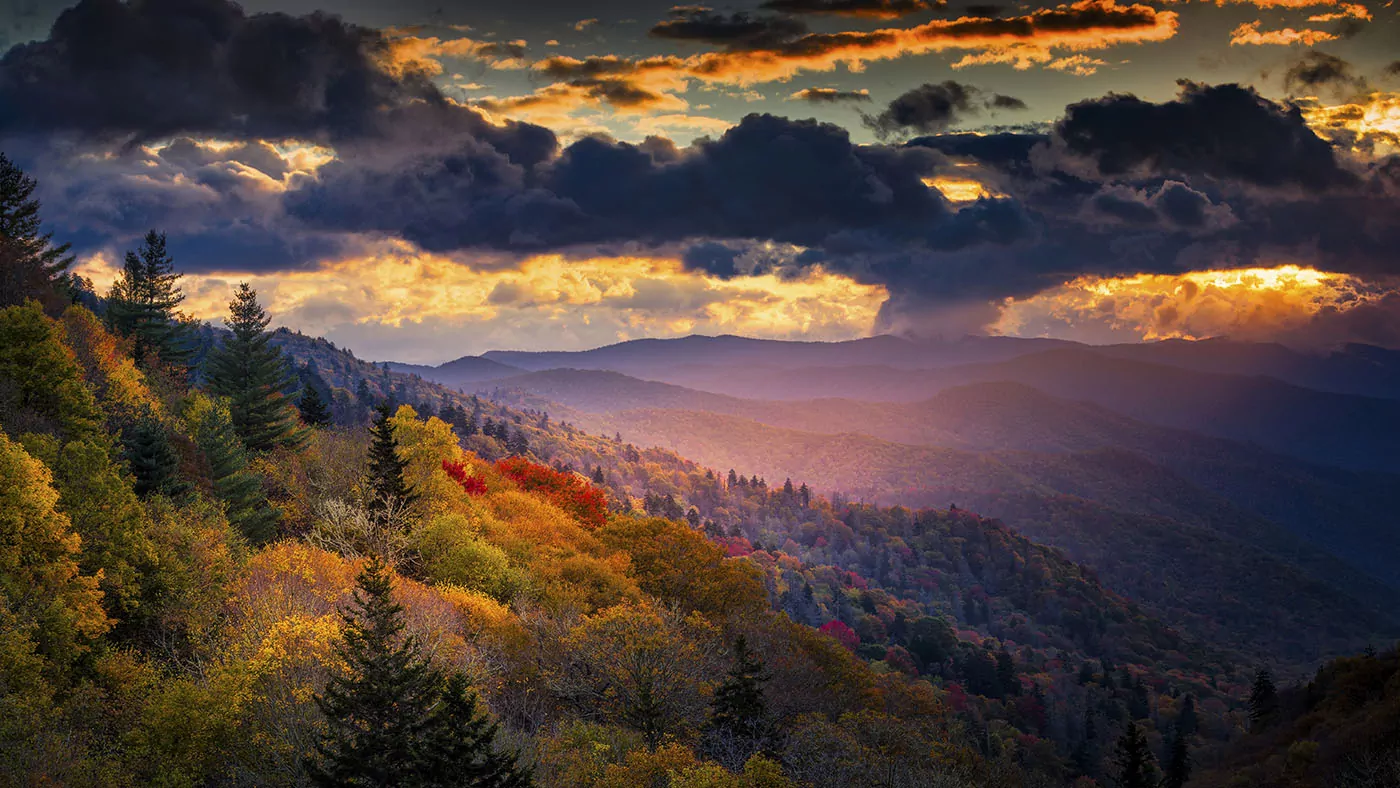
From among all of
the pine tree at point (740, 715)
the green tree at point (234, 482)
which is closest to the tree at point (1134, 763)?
the pine tree at point (740, 715)

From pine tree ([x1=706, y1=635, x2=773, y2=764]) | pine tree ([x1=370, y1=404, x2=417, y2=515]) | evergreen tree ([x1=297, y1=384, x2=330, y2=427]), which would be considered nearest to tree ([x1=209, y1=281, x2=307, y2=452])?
evergreen tree ([x1=297, y1=384, x2=330, y2=427])

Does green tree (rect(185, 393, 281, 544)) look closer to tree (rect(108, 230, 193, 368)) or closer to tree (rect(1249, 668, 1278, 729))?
tree (rect(108, 230, 193, 368))

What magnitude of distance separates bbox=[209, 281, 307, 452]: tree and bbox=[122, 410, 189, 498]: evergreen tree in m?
24.5

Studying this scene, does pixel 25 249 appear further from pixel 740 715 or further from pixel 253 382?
pixel 740 715

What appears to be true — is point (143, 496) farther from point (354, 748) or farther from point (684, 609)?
point (684, 609)

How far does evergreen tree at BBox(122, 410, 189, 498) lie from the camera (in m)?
46.0

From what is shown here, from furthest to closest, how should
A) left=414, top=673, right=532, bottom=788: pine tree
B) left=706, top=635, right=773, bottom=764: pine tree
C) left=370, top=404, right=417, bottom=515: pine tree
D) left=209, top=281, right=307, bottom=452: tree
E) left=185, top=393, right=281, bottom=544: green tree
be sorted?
left=209, top=281, right=307, bottom=452: tree < left=370, top=404, right=417, bottom=515: pine tree < left=185, top=393, right=281, bottom=544: green tree < left=706, top=635, right=773, bottom=764: pine tree < left=414, top=673, right=532, bottom=788: pine tree

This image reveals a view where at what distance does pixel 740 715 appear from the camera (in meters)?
40.6

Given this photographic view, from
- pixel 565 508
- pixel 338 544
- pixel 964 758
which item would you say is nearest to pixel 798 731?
pixel 964 758

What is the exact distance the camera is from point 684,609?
6744 centimetres

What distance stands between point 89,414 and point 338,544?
16.6 meters

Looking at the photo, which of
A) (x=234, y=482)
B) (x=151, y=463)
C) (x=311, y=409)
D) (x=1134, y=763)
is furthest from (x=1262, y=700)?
(x=151, y=463)

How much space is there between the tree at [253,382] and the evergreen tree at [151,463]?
80.4 ft

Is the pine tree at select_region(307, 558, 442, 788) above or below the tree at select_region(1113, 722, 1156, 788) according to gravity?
above
